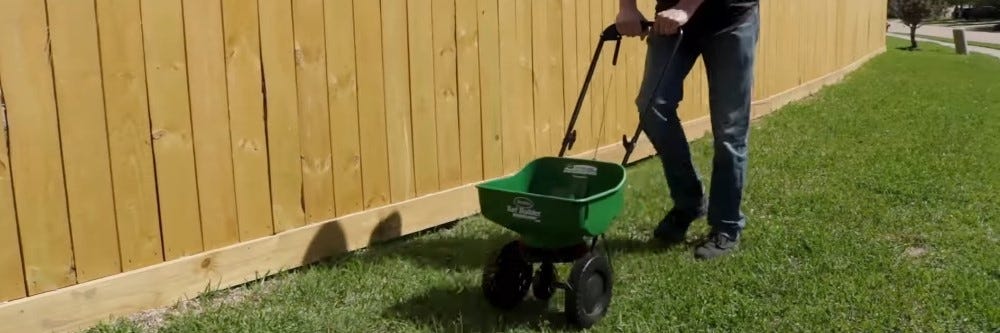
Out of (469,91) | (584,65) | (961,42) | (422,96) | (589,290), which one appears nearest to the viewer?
(589,290)

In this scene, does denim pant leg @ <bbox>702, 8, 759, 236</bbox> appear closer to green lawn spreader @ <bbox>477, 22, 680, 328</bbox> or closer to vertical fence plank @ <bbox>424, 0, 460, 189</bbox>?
green lawn spreader @ <bbox>477, 22, 680, 328</bbox>

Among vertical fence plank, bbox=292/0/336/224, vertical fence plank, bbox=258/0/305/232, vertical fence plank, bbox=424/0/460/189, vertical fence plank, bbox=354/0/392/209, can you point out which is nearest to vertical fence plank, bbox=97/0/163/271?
vertical fence plank, bbox=258/0/305/232

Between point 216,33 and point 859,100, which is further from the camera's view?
point 859,100

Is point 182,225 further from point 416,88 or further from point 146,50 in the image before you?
point 416,88

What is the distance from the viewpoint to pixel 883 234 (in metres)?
4.57

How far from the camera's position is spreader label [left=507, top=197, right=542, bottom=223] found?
10.8ft

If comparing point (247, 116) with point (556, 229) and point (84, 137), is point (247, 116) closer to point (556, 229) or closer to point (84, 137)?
point (84, 137)

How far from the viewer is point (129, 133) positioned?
345 cm

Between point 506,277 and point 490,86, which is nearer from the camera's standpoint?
point 506,277

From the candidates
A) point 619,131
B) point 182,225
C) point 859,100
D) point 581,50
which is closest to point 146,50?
point 182,225

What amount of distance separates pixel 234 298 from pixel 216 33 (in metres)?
0.95

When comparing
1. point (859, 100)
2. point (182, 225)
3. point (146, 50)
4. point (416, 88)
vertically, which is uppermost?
point (146, 50)

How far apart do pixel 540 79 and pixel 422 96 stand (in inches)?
38.9

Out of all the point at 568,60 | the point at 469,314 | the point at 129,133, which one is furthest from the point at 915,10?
the point at 129,133
